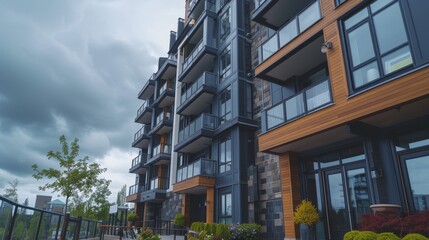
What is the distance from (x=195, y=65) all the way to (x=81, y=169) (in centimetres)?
1221

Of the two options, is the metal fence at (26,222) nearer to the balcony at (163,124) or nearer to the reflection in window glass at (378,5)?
the reflection in window glass at (378,5)

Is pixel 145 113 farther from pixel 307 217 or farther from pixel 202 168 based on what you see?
pixel 307 217

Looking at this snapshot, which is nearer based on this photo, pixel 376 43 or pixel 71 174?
pixel 376 43

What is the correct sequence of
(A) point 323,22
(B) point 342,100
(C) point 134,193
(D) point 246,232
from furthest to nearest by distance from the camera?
(C) point 134,193 < (D) point 246,232 < (A) point 323,22 < (B) point 342,100

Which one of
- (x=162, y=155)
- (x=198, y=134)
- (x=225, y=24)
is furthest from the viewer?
(x=162, y=155)

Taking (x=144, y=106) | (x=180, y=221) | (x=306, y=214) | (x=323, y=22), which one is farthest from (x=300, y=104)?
(x=144, y=106)

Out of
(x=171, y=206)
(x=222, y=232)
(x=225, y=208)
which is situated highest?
(x=171, y=206)

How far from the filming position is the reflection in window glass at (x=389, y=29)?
850 centimetres

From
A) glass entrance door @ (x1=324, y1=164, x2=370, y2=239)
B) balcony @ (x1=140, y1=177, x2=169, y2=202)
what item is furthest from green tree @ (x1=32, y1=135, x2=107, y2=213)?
glass entrance door @ (x1=324, y1=164, x2=370, y2=239)

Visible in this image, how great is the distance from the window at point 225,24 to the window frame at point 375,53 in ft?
36.9

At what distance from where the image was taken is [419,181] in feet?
27.7

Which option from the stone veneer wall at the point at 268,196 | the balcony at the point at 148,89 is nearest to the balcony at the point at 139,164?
the balcony at the point at 148,89

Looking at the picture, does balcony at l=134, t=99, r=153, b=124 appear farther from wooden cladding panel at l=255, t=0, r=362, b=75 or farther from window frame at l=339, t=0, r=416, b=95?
window frame at l=339, t=0, r=416, b=95

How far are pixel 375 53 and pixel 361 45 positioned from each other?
2.29 feet
